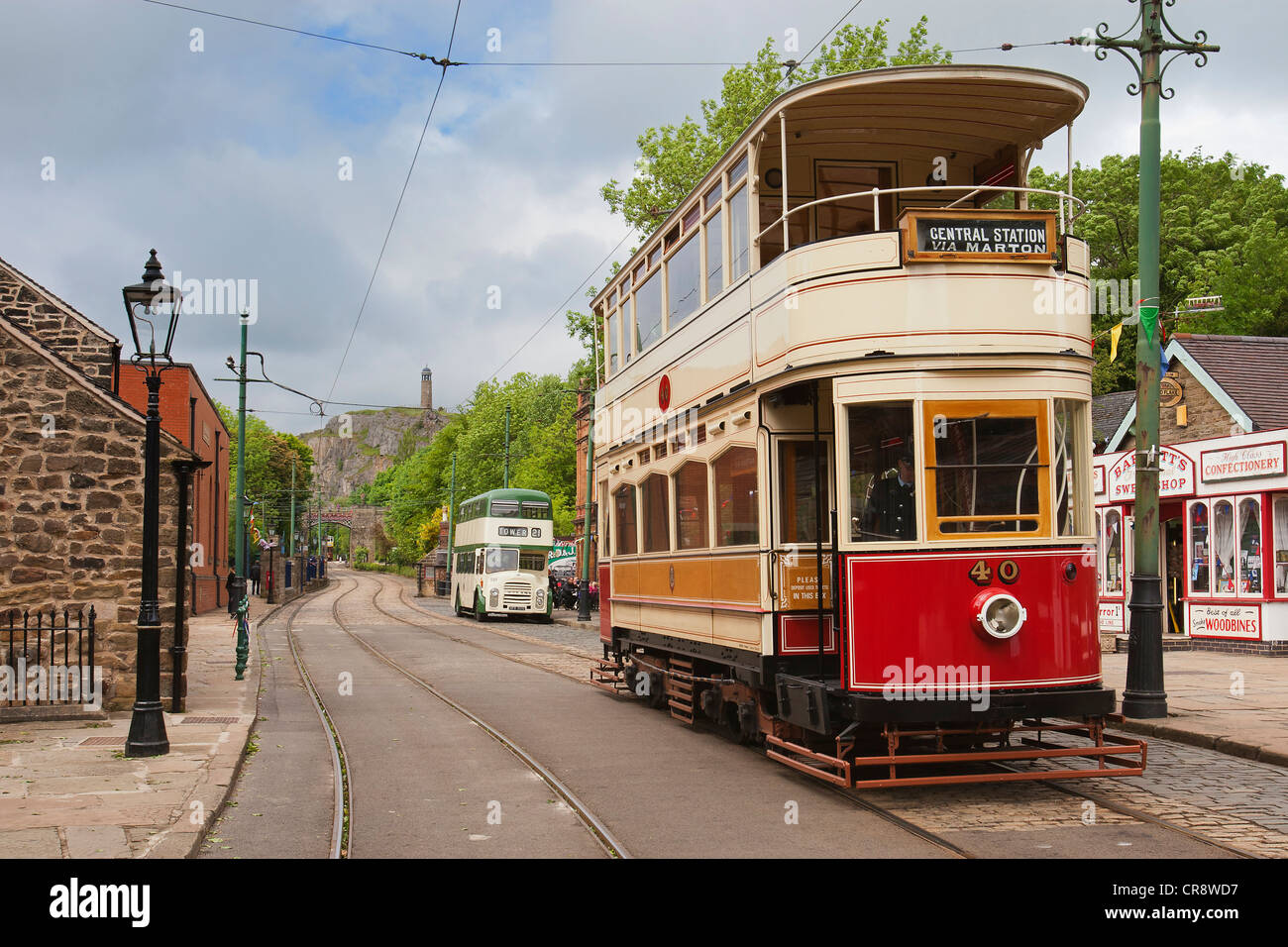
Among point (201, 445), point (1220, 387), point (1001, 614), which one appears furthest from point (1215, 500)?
point (201, 445)

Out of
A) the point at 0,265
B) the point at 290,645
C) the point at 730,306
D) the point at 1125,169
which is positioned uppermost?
the point at 1125,169

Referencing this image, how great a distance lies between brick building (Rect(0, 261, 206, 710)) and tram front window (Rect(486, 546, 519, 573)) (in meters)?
25.4

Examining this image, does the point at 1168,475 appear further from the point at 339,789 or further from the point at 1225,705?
the point at 339,789

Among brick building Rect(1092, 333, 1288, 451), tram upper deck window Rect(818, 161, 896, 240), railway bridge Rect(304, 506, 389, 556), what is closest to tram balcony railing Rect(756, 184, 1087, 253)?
tram upper deck window Rect(818, 161, 896, 240)

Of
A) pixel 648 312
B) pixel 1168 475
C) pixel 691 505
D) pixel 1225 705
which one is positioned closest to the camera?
pixel 691 505

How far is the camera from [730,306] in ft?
35.5

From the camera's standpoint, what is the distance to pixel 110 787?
9250 mm

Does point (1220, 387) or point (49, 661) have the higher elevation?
point (1220, 387)

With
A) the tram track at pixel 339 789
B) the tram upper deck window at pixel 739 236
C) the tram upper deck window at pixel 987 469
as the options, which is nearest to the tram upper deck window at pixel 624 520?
the tram track at pixel 339 789

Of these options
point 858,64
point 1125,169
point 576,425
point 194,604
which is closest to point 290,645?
point 194,604

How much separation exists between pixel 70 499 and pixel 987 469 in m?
10.2

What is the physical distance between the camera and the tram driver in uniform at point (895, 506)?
868cm
